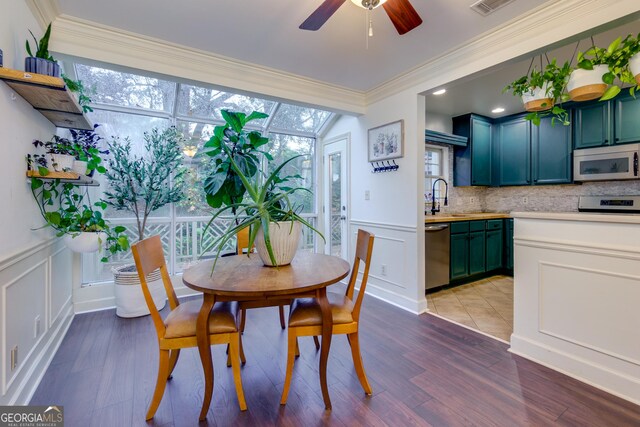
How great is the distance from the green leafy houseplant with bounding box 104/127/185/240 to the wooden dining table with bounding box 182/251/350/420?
1.58m

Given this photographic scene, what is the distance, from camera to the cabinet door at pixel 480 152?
4285 millimetres

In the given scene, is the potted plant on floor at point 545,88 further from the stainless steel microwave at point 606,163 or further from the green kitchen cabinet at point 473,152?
the green kitchen cabinet at point 473,152

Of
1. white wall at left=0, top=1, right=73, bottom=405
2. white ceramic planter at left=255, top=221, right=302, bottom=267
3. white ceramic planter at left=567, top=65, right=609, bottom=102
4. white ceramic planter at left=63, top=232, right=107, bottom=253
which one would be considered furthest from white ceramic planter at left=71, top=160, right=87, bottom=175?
white ceramic planter at left=567, top=65, right=609, bottom=102

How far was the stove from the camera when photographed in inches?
128

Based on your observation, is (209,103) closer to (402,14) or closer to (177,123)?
(177,123)

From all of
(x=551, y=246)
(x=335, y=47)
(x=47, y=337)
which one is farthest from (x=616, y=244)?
(x=47, y=337)

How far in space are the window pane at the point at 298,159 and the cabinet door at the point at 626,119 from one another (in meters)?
3.79

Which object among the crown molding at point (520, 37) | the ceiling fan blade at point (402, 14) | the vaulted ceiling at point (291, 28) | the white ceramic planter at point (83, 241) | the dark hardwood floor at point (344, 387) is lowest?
the dark hardwood floor at point (344, 387)

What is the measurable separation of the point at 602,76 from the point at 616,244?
3.19ft

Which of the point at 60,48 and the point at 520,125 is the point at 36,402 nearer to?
the point at 60,48

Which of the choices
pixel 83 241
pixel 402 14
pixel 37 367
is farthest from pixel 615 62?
pixel 37 367

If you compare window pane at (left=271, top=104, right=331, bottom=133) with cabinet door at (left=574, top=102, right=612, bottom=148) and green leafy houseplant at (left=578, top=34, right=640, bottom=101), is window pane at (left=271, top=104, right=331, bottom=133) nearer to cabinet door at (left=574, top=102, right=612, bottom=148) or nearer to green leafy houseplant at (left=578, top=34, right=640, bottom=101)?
green leafy houseplant at (left=578, top=34, right=640, bottom=101)

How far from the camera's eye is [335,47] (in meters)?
2.41

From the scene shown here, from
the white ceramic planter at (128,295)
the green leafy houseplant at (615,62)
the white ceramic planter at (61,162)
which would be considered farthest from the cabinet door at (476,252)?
the white ceramic planter at (61,162)
